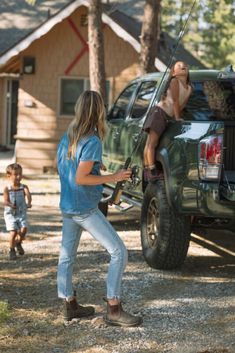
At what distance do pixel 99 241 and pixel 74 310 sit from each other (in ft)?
2.18

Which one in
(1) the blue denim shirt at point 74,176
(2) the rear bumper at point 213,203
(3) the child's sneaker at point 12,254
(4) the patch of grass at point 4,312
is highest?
(1) the blue denim shirt at point 74,176

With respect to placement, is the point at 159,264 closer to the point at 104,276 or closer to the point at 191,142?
the point at 104,276

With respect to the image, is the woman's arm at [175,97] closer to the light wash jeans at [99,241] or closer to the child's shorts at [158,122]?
the child's shorts at [158,122]

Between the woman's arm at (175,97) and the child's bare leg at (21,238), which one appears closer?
the woman's arm at (175,97)

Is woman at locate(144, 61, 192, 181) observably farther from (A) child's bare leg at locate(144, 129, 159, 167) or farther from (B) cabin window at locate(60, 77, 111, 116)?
(B) cabin window at locate(60, 77, 111, 116)

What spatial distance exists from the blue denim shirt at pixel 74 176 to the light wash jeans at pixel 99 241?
8 centimetres

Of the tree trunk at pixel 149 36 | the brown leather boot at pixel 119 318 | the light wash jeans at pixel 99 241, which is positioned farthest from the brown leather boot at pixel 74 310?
the tree trunk at pixel 149 36

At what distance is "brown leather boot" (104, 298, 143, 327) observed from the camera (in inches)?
205

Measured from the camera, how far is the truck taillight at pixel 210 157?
239 inches

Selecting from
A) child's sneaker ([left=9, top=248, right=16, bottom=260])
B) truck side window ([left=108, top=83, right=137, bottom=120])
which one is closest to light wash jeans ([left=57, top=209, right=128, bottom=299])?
child's sneaker ([left=9, top=248, right=16, bottom=260])

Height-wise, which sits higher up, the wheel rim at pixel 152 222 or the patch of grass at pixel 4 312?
the wheel rim at pixel 152 222

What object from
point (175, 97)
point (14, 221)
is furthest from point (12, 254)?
point (175, 97)

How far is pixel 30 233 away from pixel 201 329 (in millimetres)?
4482

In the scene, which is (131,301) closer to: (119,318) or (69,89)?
(119,318)
